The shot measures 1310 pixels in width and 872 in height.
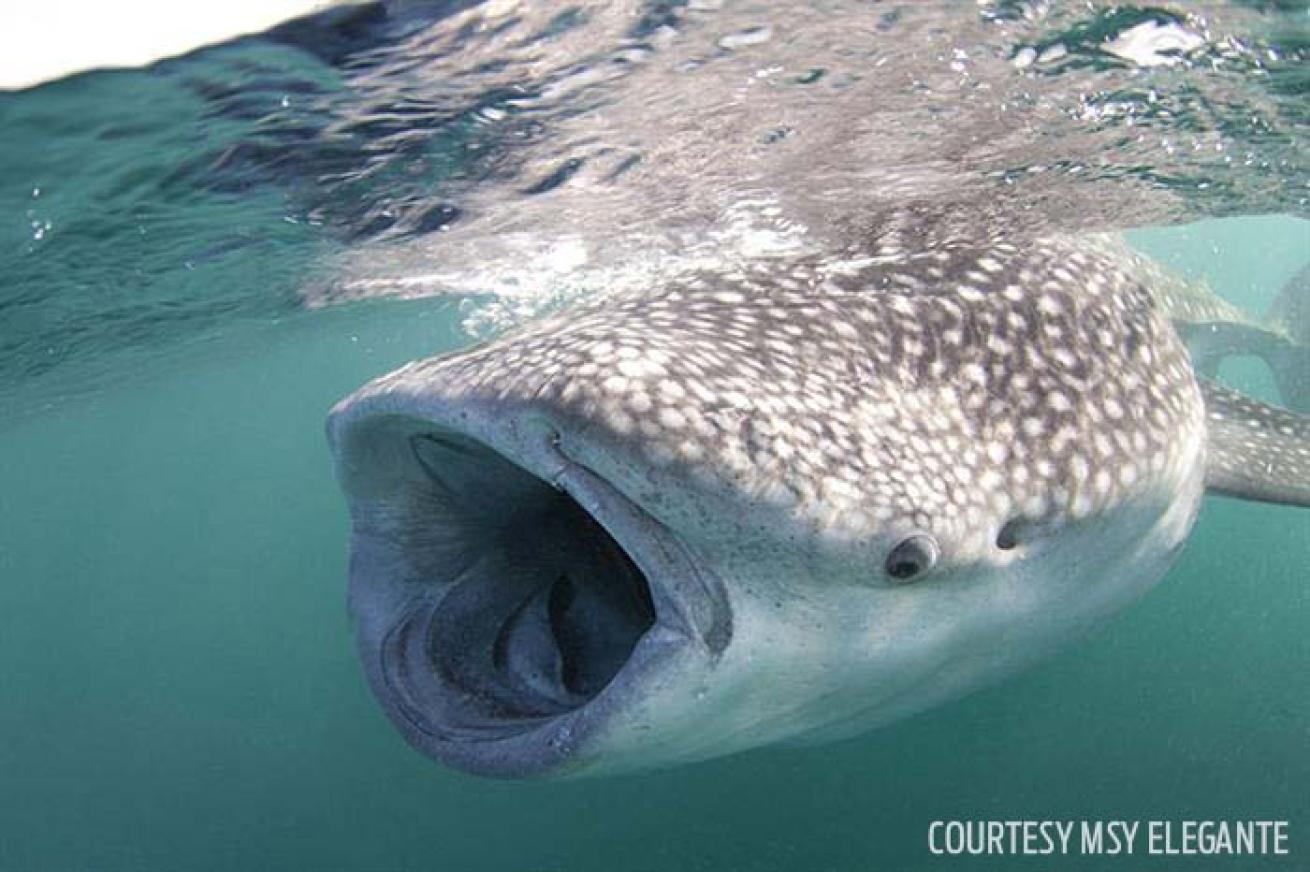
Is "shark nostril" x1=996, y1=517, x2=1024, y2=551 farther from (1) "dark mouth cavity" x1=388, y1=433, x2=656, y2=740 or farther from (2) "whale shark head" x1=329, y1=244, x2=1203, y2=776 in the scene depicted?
(1) "dark mouth cavity" x1=388, y1=433, x2=656, y2=740

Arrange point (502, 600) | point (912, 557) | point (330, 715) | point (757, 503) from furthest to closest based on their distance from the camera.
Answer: point (330, 715) → point (502, 600) → point (912, 557) → point (757, 503)

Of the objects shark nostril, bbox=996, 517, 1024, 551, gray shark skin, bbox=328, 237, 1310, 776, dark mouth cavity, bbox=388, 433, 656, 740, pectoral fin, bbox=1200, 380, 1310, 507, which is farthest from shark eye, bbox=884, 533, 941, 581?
pectoral fin, bbox=1200, 380, 1310, 507

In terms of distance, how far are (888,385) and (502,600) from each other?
1.63 m

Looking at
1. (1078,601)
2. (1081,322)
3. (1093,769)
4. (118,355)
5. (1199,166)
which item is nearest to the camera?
(1078,601)

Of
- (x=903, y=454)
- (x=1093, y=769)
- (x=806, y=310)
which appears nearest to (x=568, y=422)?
(x=903, y=454)

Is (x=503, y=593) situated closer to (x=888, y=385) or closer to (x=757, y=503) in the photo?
(x=757, y=503)

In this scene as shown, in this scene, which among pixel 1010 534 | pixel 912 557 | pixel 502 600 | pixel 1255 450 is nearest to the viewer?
pixel 912 557

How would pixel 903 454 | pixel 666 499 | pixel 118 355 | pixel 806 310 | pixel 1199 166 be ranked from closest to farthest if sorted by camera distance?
pixel 666 499 → pixel 903 454 → pixel 806 310 → pixel 1199 166 → pixel 118 355

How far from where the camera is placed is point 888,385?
10.4ft

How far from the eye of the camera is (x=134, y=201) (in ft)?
21.2

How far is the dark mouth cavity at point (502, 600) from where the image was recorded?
313 cm

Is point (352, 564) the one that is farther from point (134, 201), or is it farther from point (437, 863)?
point (437, 863)

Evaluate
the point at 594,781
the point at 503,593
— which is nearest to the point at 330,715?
the point at 594,781

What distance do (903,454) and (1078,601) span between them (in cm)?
146
